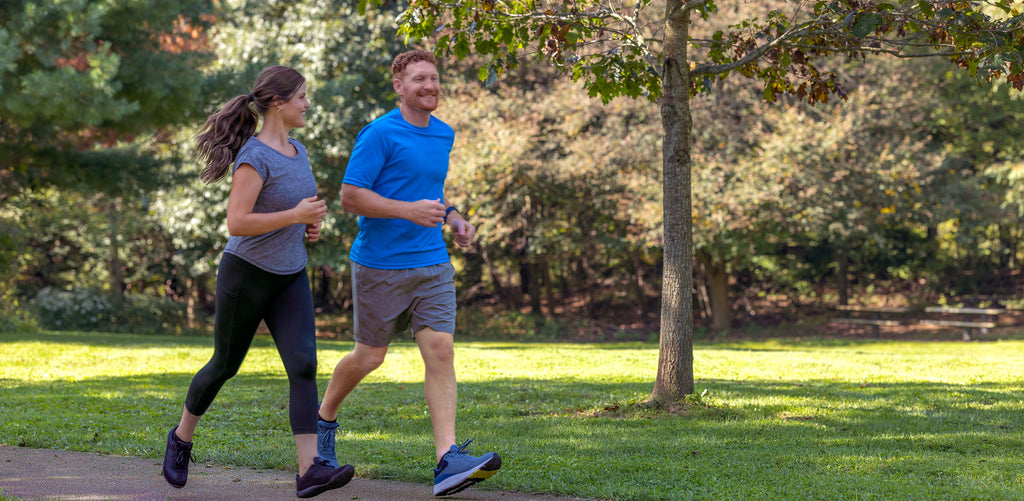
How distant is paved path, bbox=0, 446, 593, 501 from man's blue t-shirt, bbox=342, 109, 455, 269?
1073 millimetres

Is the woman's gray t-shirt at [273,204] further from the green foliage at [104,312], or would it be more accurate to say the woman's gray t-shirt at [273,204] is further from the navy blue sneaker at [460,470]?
the green foliage at [104,312]

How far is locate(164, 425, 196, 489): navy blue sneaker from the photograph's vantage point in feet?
13.8

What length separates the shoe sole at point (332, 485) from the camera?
153 inches

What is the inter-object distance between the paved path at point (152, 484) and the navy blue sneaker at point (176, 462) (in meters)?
0.06

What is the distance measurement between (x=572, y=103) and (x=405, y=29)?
12168 millimetres

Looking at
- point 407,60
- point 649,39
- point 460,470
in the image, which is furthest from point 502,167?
point 460,470

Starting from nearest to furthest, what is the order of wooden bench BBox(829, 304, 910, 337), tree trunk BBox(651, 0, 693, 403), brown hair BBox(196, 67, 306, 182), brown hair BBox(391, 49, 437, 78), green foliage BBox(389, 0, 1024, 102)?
brown hair BBox(196, 67, 306, 182) < brown hair BBox(391, 49, 437, 78) < green foliage BBox(389, 0, 1024, 102) < tree trunk BBox(651, 0, 693, 403) < wooden bench BBox(829, 304, 910, 337)

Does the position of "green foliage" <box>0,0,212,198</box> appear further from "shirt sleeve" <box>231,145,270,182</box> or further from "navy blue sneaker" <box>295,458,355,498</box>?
"navy blue sneaker" <box>295,458,355,498</box>

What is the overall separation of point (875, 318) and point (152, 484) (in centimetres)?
2087

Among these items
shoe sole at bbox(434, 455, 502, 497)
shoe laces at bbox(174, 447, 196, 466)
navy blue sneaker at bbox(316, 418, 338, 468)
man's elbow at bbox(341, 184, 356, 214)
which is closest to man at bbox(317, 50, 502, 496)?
man's elbow at bbox(341, 184, 356, 214)

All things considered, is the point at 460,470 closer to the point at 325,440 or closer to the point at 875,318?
the point at 325,440

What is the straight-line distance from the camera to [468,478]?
3.90 metres

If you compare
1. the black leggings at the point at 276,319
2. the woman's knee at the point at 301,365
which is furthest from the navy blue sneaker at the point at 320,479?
the woman's knee at the point at 301,365

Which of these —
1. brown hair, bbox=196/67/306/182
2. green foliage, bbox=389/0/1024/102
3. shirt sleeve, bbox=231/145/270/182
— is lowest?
shirt sleeve, bbox=231/145/270/182
